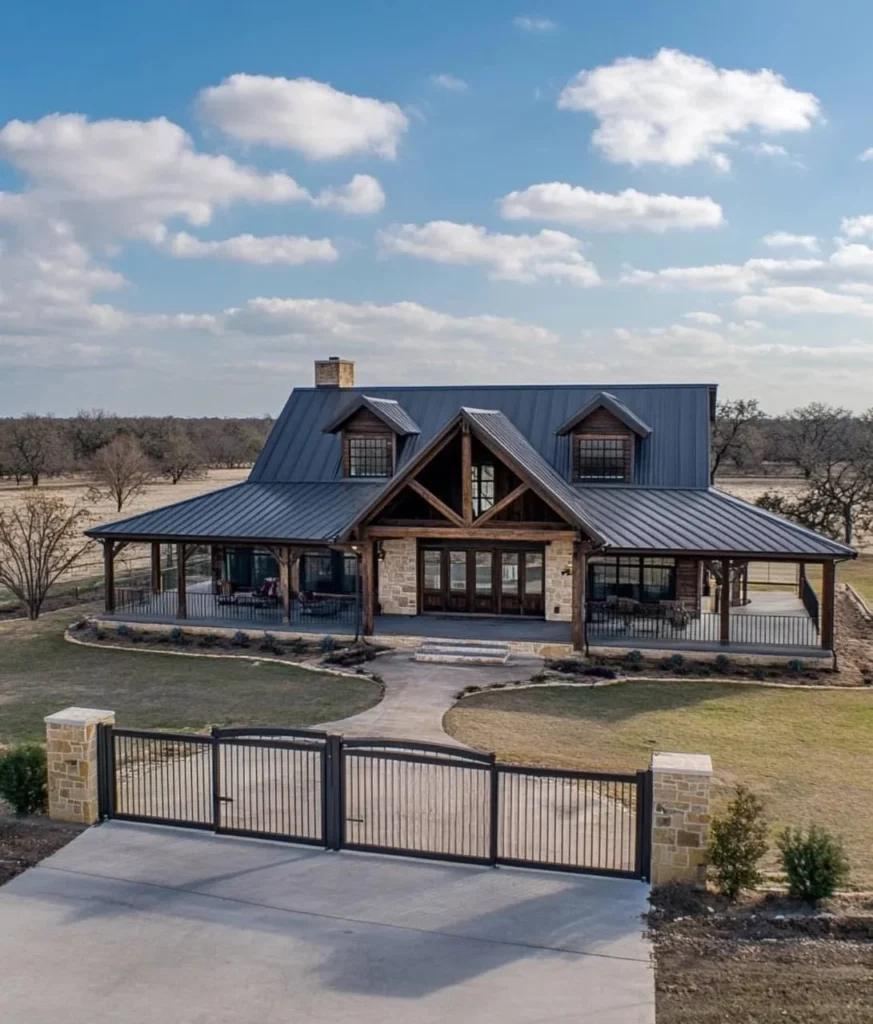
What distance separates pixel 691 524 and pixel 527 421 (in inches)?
278

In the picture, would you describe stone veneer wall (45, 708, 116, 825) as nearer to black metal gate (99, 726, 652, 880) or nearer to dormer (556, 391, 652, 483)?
black metal gate (99, 726, 652, 880)

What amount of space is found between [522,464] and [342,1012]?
1491 cm

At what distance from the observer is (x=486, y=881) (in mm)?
10289

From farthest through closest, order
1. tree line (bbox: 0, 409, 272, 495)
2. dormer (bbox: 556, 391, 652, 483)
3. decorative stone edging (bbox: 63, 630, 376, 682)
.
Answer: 1. tree line (bbox: 0, 409, 272, 495)
2. dormer (bbox: 556, 391, 652, 483)
3. decorative stone edging (bbox: 63, 630, 376, 682)

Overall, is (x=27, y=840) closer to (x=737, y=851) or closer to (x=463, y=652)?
(x=737, y=851)

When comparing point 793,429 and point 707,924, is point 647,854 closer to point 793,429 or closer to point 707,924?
point 707,924

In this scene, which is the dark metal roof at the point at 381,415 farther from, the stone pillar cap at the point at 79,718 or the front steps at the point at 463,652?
the stone pillar cap at the point at 79,718

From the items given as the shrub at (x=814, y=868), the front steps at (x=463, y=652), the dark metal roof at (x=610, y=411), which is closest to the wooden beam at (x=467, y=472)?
the front steps at (x=463, y=652)

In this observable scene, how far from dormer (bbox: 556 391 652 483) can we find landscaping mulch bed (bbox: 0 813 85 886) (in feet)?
57.2

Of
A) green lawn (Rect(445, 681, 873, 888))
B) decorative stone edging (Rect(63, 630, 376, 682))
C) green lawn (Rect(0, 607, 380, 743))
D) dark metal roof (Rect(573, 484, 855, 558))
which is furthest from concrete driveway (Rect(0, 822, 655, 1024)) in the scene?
dark metal roof (Rect(573, 484, 855, 558))

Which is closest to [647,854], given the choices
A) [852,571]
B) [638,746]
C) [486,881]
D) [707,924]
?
[707,924]

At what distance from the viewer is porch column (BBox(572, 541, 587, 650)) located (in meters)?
21.6

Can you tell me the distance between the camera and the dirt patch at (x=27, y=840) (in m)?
10.8

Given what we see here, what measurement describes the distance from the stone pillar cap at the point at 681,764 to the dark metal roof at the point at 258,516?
45.8 feet
